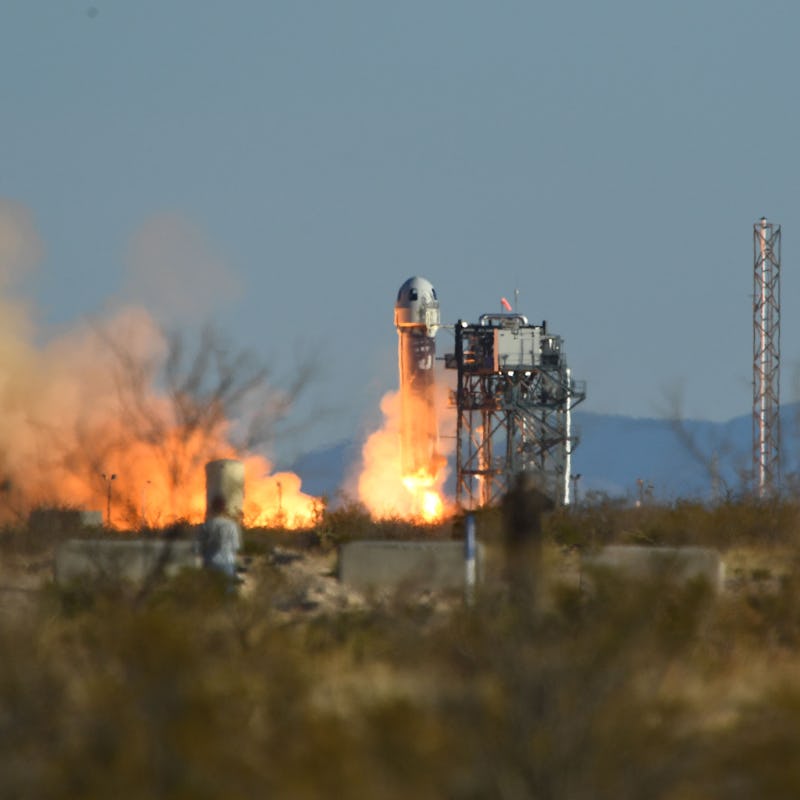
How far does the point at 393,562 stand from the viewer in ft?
81.9

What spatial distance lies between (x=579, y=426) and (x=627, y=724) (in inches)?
2390

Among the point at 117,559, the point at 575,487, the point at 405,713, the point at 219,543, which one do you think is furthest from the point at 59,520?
the point at 405,713

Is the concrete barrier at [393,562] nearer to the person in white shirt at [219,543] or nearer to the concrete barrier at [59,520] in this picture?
the person in white shirt at [219,543]

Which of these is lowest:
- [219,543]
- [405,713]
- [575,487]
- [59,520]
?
[405,713]

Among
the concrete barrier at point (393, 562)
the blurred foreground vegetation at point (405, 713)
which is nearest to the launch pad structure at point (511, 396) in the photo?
the concrete barrier at point (393, 562)

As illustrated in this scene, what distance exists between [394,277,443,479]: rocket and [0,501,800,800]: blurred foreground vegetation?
55191 mm

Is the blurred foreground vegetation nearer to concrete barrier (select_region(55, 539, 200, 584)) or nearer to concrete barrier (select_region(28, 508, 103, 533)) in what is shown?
concrete barrier (select_region(55, 539, 200, 584))

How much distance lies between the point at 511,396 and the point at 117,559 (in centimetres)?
5043

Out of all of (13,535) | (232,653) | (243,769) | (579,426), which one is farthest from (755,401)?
(243,769)

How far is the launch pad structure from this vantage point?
2771 inches

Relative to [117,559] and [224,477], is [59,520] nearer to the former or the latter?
[224,477]

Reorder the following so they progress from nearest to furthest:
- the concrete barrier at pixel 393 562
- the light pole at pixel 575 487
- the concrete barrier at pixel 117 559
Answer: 1. the concrete barrier at pixel 117 559
2. the concrete barrier at pixel 393 562
3. the light pole at pixel 575 487

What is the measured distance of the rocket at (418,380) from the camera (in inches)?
2813

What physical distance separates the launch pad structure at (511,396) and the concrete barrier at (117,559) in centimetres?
4594
